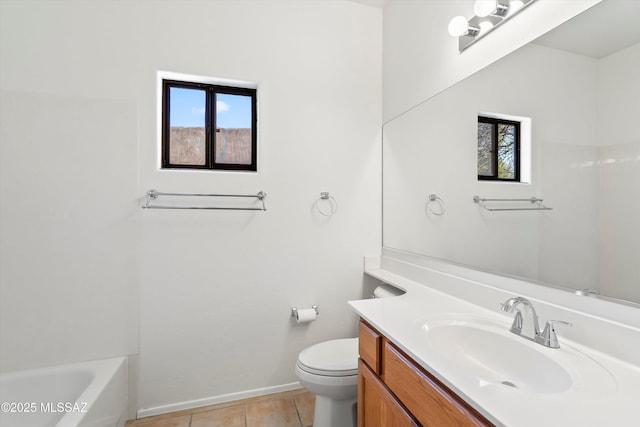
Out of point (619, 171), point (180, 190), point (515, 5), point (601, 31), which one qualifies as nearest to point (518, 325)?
point (619, 171)

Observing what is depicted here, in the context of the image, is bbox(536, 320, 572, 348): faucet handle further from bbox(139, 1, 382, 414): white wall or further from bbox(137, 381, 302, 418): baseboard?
bbox(137, 381, 302, 418): baseboard

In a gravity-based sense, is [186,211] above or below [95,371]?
above

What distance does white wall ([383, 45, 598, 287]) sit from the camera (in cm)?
101

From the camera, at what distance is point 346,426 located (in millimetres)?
1503

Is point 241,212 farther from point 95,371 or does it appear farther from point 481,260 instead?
point 481,260

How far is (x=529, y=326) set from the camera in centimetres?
105

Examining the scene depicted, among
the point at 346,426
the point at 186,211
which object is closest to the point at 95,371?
the point at 186,211

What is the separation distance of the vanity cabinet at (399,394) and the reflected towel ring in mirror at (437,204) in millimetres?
809

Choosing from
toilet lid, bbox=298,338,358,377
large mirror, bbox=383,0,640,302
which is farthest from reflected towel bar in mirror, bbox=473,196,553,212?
toilet lid, bbox=298,338,358,377

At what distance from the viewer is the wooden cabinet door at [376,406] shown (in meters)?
0.99

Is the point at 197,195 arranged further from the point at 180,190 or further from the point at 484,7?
the point at 484,7

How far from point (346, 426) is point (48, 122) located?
2318mm

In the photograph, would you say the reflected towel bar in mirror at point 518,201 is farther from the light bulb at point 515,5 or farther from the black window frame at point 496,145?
the light bulb at point 515,5

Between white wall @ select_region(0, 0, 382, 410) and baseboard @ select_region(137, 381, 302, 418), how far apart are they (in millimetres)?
29
